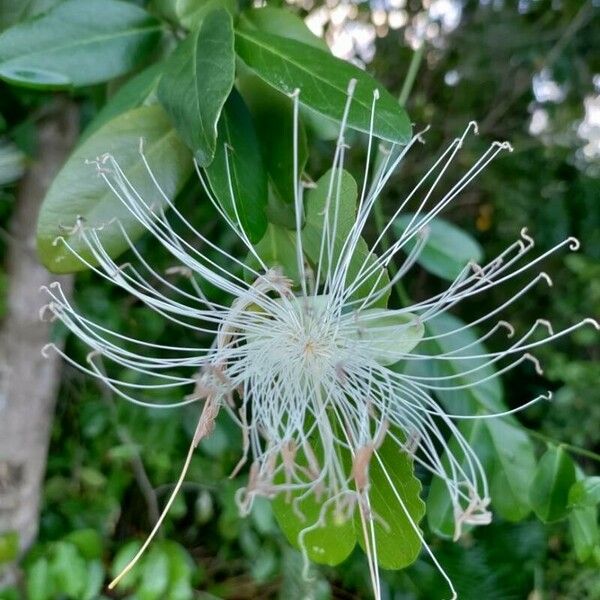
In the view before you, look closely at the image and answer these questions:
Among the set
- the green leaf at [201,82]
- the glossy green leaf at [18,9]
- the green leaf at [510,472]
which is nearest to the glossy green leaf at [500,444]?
the green leaf at [510,472]

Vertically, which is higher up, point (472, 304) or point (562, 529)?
point (472, 304)

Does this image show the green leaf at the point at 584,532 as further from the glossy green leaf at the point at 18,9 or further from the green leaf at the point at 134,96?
the glossy green leaf at the point at 18,9

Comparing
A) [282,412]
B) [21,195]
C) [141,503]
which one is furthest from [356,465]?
[141,503]

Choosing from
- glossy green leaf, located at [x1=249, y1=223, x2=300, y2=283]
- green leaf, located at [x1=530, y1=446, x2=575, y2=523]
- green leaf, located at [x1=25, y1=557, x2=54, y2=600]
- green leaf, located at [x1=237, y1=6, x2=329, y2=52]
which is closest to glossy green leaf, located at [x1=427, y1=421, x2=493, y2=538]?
green leaf, located at [x1=530, y1=446, x2=575, y2=523]

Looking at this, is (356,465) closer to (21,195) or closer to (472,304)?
(21,195)

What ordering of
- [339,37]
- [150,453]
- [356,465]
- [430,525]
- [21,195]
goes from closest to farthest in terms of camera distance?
[356,465] < [430,525] < [21,195] < [150,453] < [339,37]

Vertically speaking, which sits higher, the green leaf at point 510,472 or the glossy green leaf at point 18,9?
the glossy green leaf at point 18,9

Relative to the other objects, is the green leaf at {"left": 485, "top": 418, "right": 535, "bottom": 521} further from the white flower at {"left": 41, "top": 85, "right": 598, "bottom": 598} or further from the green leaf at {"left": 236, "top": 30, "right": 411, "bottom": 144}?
the green leaf at {"left": 236, "top": 30, "right": 411, "bottom": 144}
